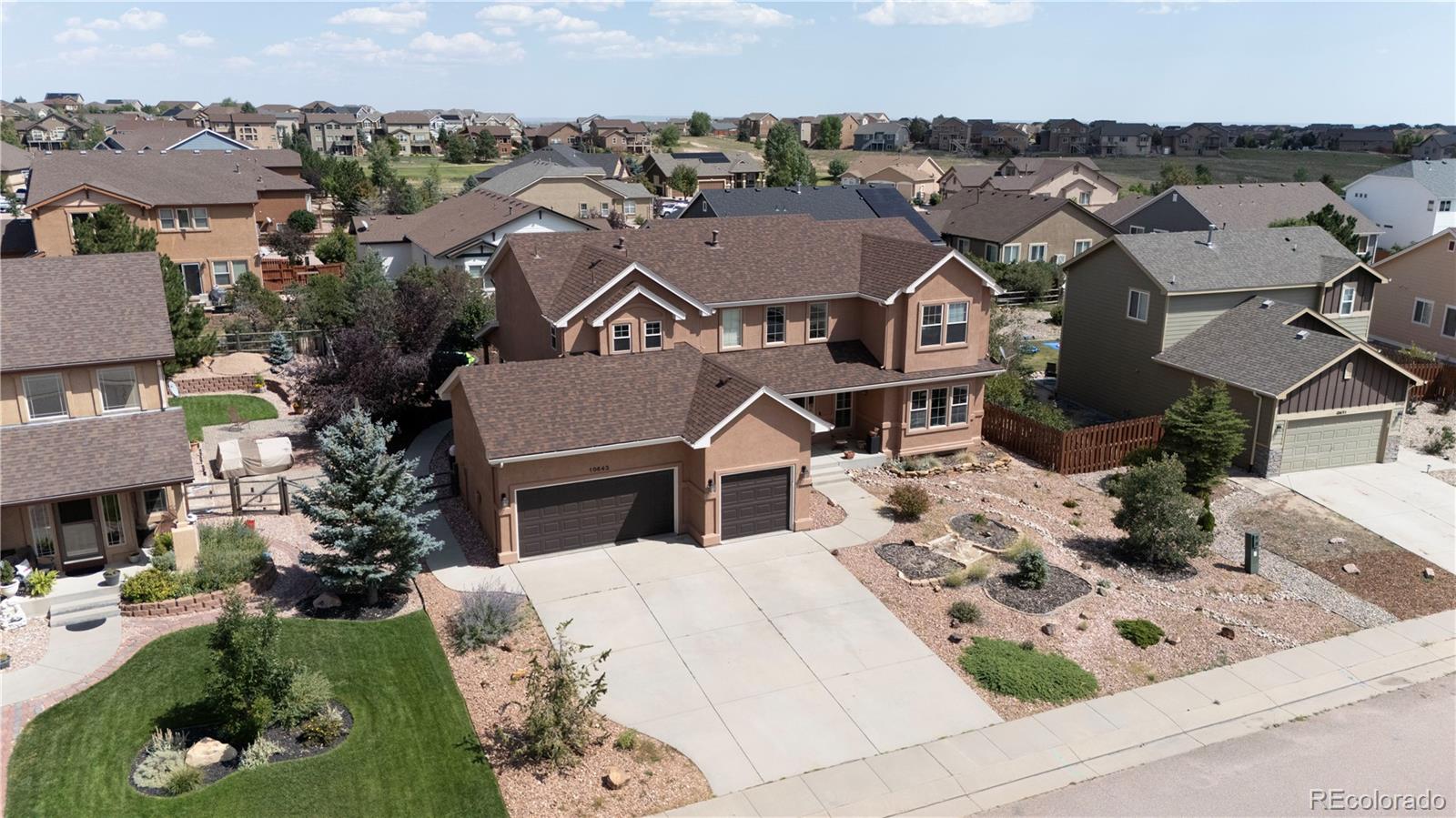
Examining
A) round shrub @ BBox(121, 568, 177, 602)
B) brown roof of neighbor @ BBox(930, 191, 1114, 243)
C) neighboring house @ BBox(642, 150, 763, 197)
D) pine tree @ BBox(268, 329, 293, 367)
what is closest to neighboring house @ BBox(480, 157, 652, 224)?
neighboring house @ BBox(642, 150, 763, 197)

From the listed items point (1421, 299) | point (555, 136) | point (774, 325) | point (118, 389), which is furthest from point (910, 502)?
point (555, 136)

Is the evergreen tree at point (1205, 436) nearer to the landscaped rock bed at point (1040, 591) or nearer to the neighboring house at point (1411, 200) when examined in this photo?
the landscaped rock bed at point (1040, 591)

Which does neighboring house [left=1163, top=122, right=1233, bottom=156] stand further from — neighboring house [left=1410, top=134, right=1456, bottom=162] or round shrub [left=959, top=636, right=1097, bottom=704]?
round shrub [left=959, top=636, right=1097, bottom=704]

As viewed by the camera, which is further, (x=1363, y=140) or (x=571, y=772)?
(x=1363, y=140)

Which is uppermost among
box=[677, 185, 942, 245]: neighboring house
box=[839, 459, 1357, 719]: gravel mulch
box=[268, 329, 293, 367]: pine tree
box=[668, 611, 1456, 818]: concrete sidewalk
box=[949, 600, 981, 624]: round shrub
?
box=[677, 185, 942, 245]: neighboring house

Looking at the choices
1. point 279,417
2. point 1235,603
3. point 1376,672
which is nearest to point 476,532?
point 279,417

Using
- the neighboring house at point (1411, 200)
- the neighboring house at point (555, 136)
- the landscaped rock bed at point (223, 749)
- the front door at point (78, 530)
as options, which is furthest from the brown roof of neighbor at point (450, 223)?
the neighboring house at point (555, 136)

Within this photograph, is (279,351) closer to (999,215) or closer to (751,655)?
(751,655)
